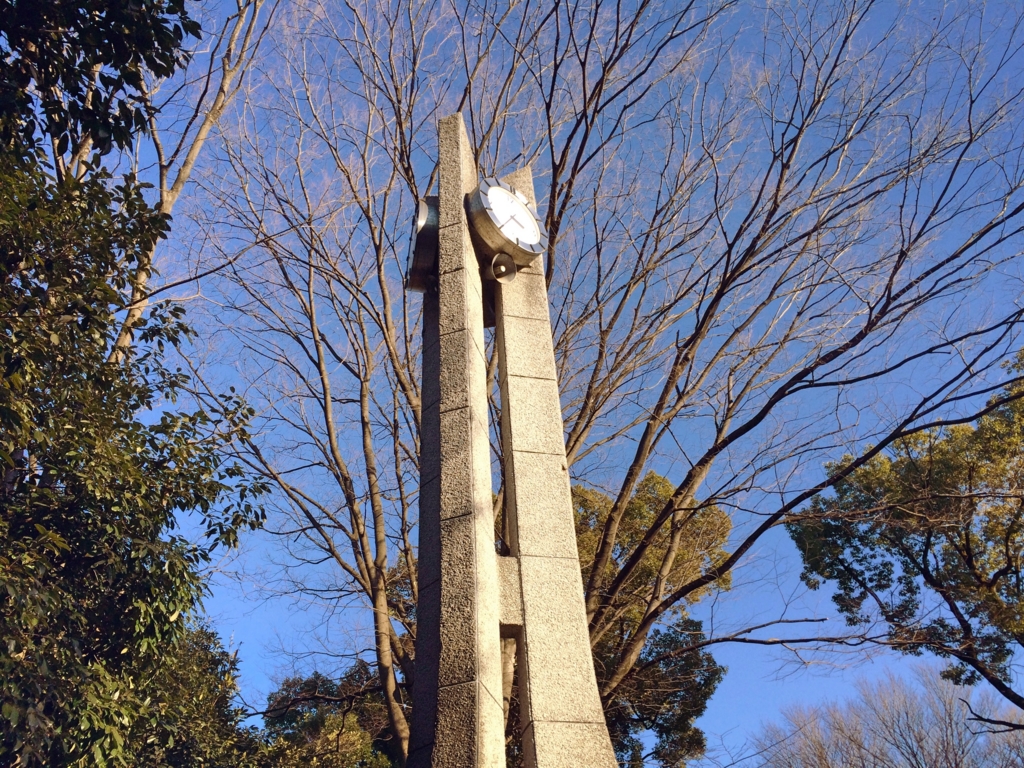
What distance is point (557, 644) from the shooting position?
411 cm

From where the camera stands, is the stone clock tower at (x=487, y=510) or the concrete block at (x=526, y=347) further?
the concrete block at (x=526, y=347)

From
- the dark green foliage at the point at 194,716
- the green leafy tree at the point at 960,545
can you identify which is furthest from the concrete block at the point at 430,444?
the green leafy tree at the point at 960,545

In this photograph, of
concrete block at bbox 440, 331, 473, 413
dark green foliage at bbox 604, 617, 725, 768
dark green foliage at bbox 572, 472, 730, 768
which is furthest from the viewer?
dark green foliage at bbox 604, 617, 725, 768

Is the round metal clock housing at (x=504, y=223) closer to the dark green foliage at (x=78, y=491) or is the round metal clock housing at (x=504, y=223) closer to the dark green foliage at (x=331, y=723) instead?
the dark green foliage at (x=78, y=491)

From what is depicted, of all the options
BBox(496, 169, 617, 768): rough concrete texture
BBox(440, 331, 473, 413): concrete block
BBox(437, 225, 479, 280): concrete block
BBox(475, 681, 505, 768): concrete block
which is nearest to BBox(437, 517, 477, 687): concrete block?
BBox(475, 681, 505, 768): concrete block

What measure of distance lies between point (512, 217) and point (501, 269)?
1.11 ft

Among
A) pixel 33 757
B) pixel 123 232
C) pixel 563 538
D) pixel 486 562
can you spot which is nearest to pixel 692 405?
pixel 563 538

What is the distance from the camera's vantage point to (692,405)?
7.00 m

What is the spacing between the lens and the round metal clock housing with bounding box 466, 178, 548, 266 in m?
5.26

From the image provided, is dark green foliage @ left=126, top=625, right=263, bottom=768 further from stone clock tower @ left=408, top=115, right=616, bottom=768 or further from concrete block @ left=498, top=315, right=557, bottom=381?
concrete block @ left=498, top=315, right=557, bottom=381

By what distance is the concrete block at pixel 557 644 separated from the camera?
12.9ft

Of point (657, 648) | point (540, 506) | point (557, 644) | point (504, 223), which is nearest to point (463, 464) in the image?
point (540, 506)

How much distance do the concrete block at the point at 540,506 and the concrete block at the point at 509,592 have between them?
3.9 inches

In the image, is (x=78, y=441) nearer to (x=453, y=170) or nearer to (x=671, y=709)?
(x=453, y=170)
